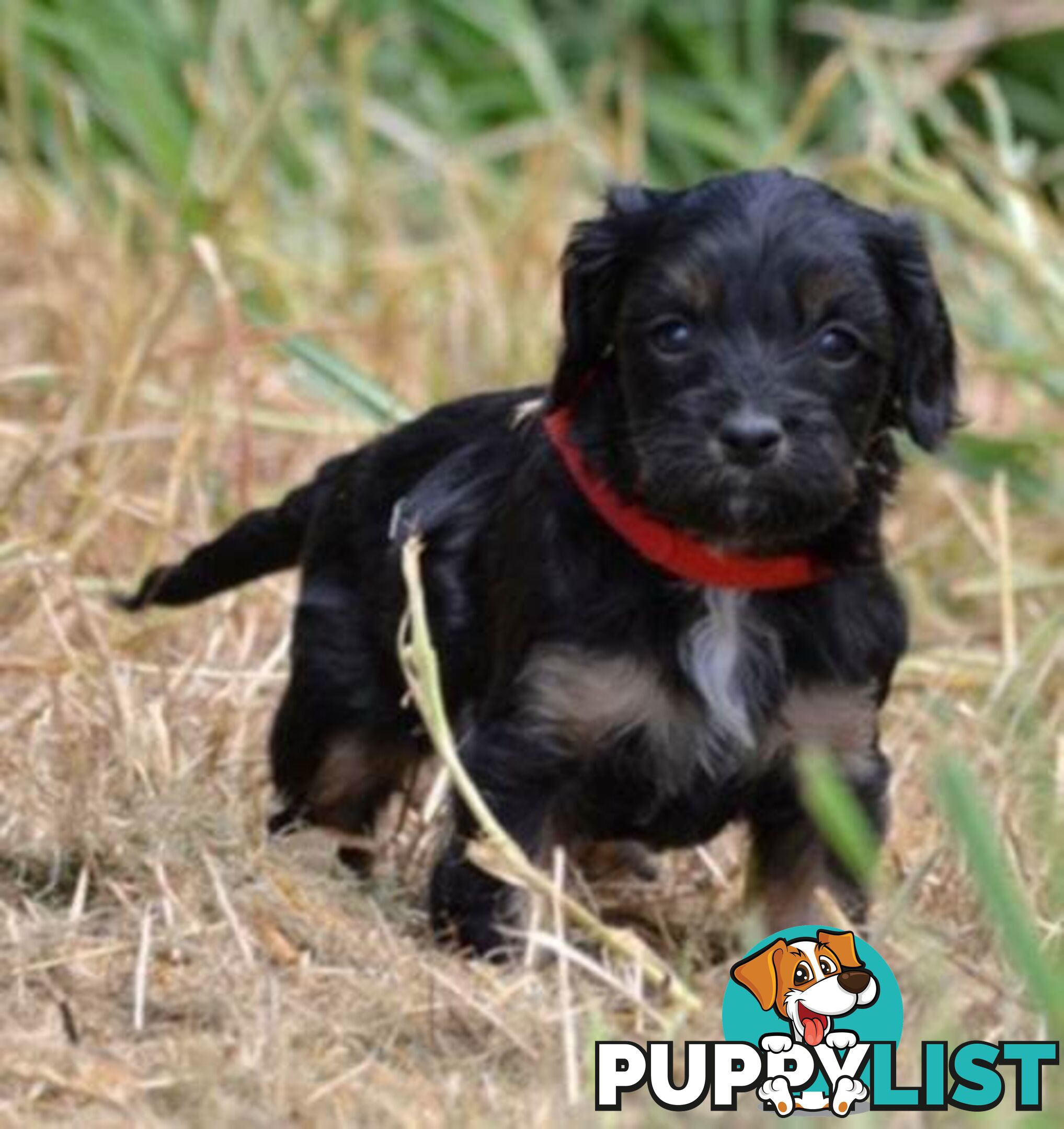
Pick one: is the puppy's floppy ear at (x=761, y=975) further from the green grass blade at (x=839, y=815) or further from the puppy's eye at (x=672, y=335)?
the puppy's eye at (x=672, y=335)

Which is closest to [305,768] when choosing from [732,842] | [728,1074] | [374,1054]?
[732,842]

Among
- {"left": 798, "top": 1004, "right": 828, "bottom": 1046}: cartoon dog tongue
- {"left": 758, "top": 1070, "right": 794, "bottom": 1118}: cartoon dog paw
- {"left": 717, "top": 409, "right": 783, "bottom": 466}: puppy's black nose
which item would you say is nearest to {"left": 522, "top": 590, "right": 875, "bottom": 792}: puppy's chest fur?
{"left": 717, "top": 409, "right": 783, "bottom": 466}: puppy's black nose

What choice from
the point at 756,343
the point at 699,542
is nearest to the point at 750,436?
the point at 756,343

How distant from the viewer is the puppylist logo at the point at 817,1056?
3.82 metres

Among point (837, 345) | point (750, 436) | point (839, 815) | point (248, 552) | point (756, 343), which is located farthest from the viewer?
point (248, 552)

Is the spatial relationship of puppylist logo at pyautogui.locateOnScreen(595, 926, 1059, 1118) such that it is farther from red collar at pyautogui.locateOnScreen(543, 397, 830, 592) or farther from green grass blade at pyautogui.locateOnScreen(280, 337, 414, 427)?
green grass blade at pyautogui.locateOnScreen(280, 337, 414, 427)

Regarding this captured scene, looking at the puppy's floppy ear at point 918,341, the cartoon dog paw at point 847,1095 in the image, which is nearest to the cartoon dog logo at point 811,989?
the cartoon dog paw at point 847,1095

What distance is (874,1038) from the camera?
12.9 ft

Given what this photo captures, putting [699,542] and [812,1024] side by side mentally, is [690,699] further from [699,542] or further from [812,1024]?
[812,1024]

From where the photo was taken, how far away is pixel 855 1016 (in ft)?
13.1

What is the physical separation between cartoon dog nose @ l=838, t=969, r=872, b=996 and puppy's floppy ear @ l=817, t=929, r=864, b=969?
0.05ft

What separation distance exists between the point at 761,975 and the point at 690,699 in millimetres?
754

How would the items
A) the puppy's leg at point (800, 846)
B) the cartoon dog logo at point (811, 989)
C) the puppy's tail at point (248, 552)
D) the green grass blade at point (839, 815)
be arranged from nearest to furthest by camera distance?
the green grass blade at point (839, 815), the cartoon dog logo at point (811, 989), the puppy's leg at point (800, 846), the puppy's tail at point (248, 552)

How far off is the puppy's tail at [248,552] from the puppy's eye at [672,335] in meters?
1.10
